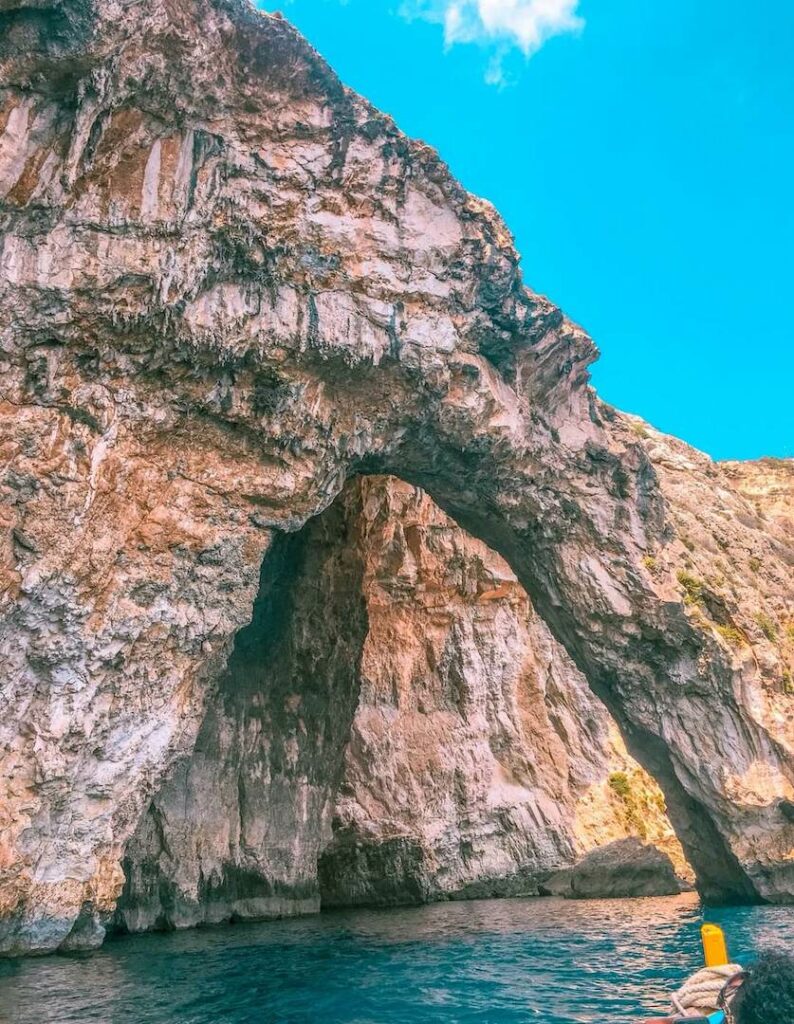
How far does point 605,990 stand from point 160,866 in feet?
43.9

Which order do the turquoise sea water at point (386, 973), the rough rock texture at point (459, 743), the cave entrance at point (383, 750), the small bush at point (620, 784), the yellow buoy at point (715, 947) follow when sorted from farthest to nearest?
1. the small bush at point (620, 784)
2. the rough rock texture at point (459, 743)
3. the cave entrance at point (383, 750)
4. the turquoise sea water at point (386, 973)
5. the yellow buoy at point (715, 947)

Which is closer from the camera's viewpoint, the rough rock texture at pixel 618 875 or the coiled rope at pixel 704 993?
the coiled rope at pixel 704 993

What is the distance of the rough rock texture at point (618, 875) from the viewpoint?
31891 mm

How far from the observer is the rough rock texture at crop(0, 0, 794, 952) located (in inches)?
560

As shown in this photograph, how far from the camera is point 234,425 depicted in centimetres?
1703

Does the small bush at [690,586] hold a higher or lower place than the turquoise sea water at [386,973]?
higher

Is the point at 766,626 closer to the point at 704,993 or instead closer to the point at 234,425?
the point at 234,425

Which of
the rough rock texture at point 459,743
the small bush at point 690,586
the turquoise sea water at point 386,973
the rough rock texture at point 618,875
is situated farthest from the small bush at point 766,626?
the rough rock texture at point 618,875

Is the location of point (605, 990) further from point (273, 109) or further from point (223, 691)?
point (273, 109)

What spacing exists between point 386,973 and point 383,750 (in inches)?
699

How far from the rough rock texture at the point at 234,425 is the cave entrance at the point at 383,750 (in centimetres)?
635

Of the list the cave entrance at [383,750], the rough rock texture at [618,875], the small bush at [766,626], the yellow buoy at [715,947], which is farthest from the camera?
the rough rock texture at [618,875]

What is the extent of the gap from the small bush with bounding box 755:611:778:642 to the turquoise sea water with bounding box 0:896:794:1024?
685cm

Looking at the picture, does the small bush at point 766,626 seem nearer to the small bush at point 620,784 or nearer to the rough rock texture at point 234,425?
the rough rock texture at point 234,425
